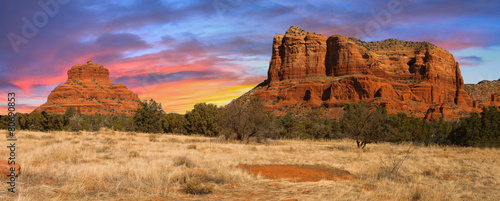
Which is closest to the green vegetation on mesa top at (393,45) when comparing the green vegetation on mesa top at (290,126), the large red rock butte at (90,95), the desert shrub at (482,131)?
the large red rock butte at (90,95)

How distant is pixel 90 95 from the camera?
160 metres

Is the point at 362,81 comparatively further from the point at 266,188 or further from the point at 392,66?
the point at 266,188

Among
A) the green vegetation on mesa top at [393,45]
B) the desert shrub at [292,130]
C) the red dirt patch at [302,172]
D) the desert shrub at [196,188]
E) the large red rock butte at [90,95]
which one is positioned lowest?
the red dirt patch at [302,172]

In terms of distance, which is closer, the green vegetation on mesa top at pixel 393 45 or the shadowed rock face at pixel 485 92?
the shadowed rock face at pixel 485 92

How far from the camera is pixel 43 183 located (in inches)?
334

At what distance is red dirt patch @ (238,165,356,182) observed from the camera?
1188 centimetres

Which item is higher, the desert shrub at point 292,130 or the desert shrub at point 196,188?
the desert shrub at point 292,130

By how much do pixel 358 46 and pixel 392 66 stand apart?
59.3ft

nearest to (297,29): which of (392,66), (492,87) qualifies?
(392,66)

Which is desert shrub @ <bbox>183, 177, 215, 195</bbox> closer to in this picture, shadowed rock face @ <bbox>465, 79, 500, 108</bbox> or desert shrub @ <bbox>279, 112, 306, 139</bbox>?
desert shrub @ <bbox>279, 112, 306, 139</bbox>

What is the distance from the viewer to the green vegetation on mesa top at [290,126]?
2509 cm

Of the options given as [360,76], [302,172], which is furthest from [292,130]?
[360,76]

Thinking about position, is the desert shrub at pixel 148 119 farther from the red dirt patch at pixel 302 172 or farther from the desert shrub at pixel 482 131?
the desert shrub at pixel 482 131

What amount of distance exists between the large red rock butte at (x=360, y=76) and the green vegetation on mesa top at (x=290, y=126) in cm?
7481
